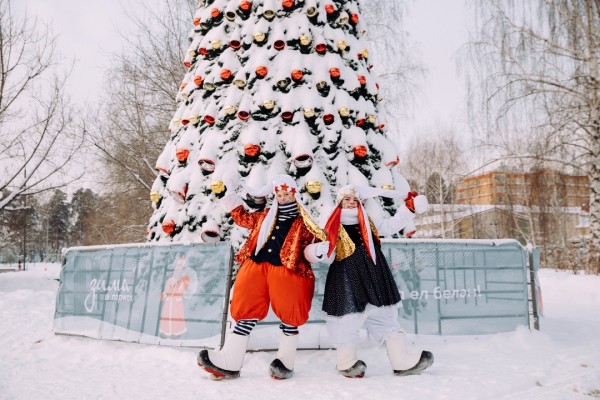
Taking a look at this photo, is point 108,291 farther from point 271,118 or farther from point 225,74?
point 225,74

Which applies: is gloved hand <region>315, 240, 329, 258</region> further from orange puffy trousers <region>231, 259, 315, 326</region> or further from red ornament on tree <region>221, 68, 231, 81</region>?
red ornament on tree <region>221, 68, 231, 81</region>

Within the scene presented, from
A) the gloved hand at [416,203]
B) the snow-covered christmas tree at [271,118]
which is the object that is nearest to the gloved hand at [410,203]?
the gloved hand at [416,203]

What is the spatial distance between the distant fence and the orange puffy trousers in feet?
2.00

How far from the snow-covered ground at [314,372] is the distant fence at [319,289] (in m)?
0.15

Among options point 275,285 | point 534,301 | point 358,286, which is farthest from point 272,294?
point 534,301

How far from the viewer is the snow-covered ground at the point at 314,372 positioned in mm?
2877

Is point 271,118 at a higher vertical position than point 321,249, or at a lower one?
higher

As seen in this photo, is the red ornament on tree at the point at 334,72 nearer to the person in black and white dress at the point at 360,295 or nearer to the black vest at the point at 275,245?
the person in black and white dress at the point at 360,295

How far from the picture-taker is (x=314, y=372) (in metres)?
3.49

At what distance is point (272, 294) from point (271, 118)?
213 cm

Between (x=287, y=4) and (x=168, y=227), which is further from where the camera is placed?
(x=287, y=4)

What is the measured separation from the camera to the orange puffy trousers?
10.9 ft

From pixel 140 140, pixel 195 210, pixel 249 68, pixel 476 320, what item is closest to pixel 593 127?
pixel 476 320

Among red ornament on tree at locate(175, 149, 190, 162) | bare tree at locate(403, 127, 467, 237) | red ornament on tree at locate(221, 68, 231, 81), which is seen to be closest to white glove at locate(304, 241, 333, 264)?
red ornament on tree at locate(175, 149, 190, 162)
